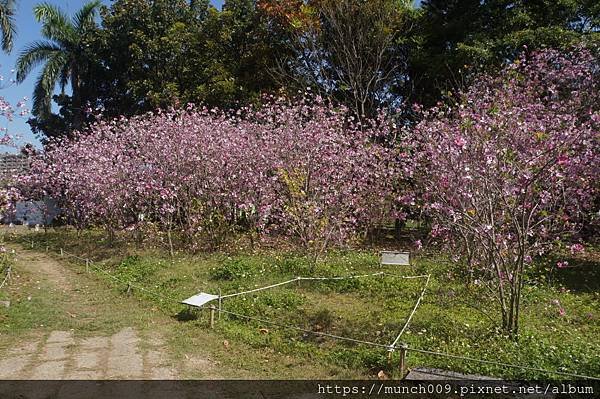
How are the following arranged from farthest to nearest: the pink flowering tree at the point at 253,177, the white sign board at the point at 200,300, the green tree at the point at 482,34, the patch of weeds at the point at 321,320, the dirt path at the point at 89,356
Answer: the green tree at the point at 482,34 → the pink flowering tree at the point at 253,177 → the white sign board at the point at 200,300 → the patch of weeds at the point at 321,320 → the dirt path at the point at 89,356

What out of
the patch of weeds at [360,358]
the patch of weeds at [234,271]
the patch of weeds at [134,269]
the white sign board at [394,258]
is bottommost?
the patch of weeds at [360,358]

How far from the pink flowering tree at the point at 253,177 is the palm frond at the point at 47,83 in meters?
9.02

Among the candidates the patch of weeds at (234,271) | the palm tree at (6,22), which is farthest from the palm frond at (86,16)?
the patch of weeds at (234,271)

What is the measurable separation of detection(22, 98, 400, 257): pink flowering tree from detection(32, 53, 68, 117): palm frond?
902 centimetres

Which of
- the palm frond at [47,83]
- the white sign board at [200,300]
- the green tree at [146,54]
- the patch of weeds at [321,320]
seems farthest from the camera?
the palm frond at [47,83]

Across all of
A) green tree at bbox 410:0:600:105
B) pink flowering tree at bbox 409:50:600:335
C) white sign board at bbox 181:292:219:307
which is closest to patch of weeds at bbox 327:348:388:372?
pink flowering tree at bbox 409:50:600:335

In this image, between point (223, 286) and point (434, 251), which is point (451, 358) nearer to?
point (223, 286)

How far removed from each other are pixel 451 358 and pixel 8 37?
1459cm

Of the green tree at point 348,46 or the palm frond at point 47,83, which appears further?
the palm frond at point 47,83

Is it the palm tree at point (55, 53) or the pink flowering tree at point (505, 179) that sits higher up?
the palm tree at point (55, 53)

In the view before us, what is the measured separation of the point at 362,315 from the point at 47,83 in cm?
1938

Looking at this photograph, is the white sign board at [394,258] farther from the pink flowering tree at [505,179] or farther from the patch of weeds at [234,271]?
the patch of weeds at [234,271]

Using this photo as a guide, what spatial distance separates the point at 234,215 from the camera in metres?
13.3

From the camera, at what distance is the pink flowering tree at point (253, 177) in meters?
12.0
